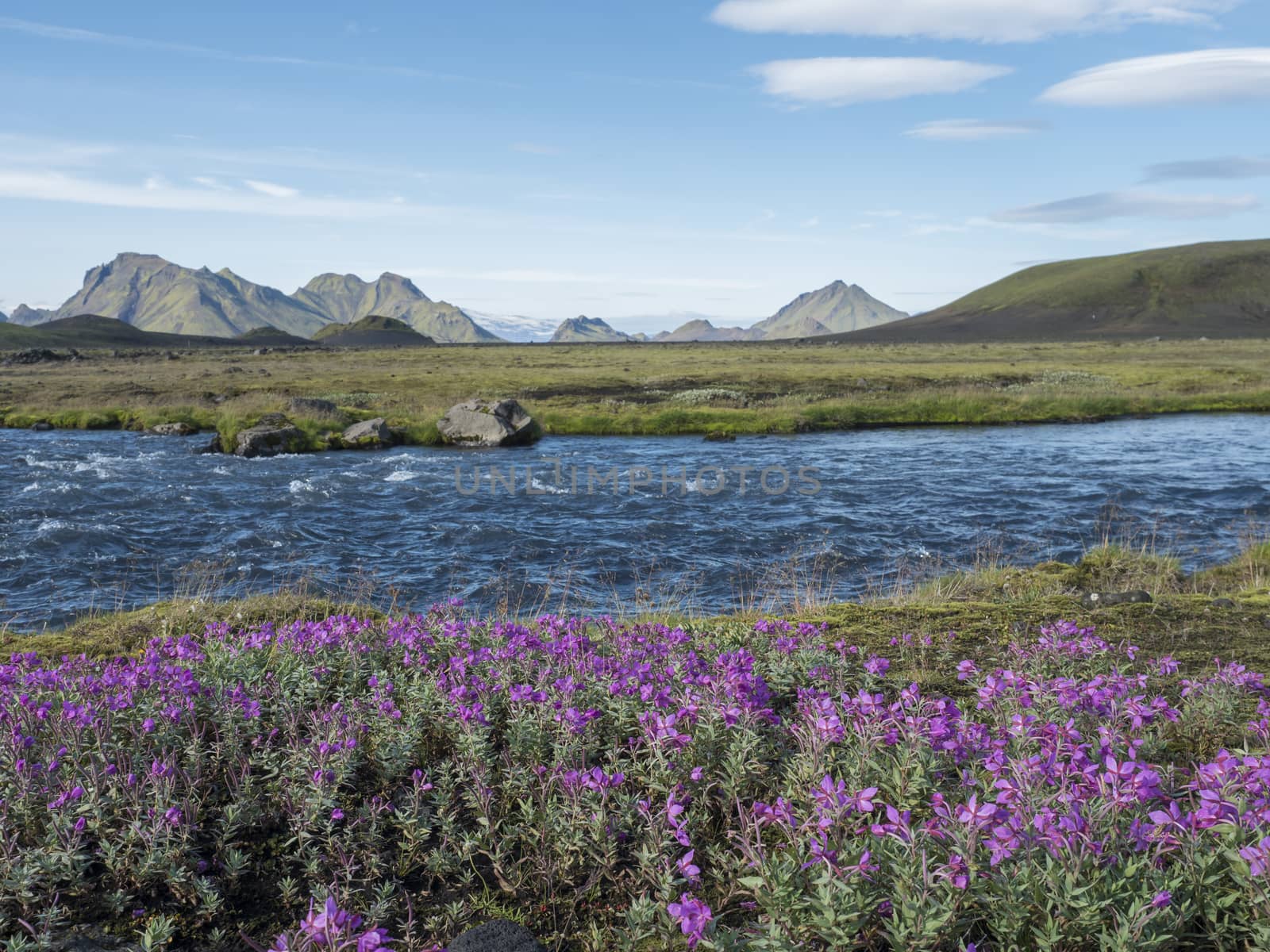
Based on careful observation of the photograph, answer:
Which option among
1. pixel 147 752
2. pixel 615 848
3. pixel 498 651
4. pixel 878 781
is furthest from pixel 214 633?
pixel 878 781

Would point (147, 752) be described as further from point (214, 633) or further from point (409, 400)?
point (409, 400)

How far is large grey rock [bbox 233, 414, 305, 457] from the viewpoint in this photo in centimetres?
2820

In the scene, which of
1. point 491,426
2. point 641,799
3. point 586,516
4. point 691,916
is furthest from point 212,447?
point 691,916

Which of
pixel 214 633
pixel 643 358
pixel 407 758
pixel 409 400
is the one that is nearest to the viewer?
pixel 407 758

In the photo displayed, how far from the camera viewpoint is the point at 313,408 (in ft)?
115

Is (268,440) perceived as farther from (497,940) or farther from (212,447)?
(497,940)

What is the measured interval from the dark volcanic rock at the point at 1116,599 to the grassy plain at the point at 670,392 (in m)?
25.6

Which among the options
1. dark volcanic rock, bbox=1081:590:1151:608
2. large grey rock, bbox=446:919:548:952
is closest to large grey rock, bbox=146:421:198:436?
dark volcanic rock, bbox=1081:590:1151:608

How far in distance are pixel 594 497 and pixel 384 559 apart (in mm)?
6900

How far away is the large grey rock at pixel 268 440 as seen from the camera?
2820cm

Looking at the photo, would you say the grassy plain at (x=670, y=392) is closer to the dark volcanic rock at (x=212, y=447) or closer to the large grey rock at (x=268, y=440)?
the dark volcanic rock at (x=212, y=447)

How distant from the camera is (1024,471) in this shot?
24.9 m

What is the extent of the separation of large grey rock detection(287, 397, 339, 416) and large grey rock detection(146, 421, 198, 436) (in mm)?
3762

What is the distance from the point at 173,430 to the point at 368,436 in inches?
336
